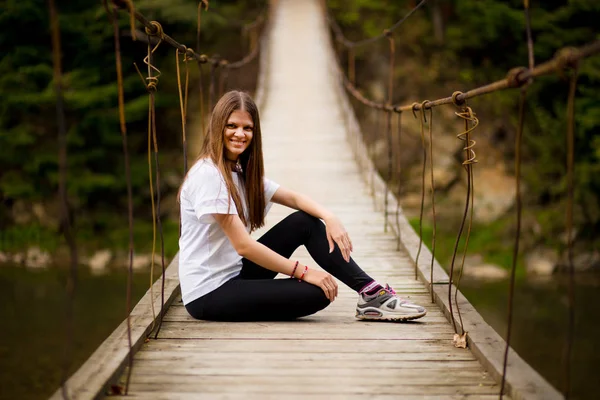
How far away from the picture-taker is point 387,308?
201 cm

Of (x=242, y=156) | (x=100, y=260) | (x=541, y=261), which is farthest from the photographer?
(x=100, y=260)

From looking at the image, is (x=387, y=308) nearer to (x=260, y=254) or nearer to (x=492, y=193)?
(x=260, y=254)

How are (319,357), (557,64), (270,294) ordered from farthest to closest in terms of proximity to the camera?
1. (270,294)
2. (319,357)
3. (557,64)

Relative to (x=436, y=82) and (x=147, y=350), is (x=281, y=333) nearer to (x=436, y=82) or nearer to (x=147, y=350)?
(x=147, y=350)

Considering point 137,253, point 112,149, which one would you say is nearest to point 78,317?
point 137,253

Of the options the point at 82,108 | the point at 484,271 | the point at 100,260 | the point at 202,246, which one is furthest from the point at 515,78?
the point at 100,260

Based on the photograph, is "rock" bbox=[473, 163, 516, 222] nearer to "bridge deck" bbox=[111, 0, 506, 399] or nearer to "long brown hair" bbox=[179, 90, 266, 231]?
"bridge deck" bbox=[111, 0, 506, 399]

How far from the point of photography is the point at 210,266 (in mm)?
1937

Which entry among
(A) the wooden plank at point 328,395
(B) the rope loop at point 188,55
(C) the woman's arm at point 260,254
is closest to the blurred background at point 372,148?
(B) the rope loop at point 188,55

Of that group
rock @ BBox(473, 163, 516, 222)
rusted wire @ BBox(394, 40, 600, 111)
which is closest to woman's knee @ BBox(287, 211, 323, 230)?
rusted wire @ BBox(394, 40, 600, 111)

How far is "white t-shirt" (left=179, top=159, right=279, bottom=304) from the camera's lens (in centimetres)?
188

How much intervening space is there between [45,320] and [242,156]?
586 cm

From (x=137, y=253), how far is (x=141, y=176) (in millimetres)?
1037

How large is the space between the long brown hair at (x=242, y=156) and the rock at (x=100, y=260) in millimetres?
7219
